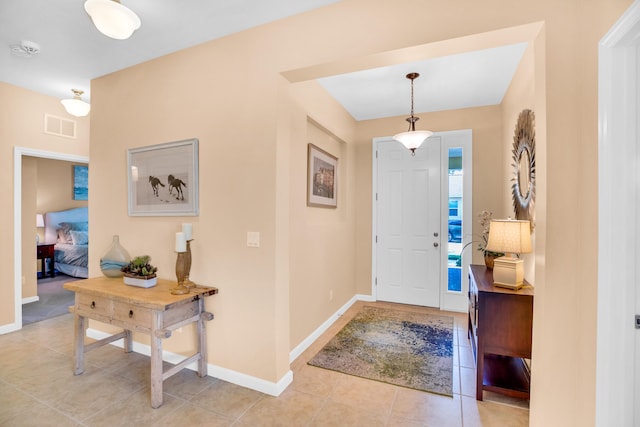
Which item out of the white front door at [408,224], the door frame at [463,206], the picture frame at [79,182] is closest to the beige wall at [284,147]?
the white front door at [408,224]

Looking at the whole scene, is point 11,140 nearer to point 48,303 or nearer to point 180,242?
point 48,303

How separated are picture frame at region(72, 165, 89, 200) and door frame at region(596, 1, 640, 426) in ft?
26.4

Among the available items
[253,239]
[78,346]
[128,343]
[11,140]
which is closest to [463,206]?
[253,239]

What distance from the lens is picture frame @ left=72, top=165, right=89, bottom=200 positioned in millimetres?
6355

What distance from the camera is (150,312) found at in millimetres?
2066

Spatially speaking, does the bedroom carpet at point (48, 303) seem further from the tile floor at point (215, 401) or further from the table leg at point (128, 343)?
the table leg at point (128, 343)

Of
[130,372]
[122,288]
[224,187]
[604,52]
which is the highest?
[604,52]

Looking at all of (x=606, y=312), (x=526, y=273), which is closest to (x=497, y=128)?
(x=526, y=273)

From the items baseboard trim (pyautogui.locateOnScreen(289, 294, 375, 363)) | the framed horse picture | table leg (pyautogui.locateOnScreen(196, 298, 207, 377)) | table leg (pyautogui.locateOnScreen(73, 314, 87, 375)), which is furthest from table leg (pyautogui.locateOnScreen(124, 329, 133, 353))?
baseboard trim (pyautogui.locateOnScreen(289, 294, 375, 363))

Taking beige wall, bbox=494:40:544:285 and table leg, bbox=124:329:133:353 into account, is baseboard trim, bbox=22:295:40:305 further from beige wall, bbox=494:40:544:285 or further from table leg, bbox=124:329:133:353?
beige wall, bbox=494:40:544:285

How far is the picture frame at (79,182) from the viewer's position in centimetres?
636

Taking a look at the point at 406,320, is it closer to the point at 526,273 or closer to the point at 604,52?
the point at 526,273

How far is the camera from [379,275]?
4.43 metres

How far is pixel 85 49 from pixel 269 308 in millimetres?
2650
